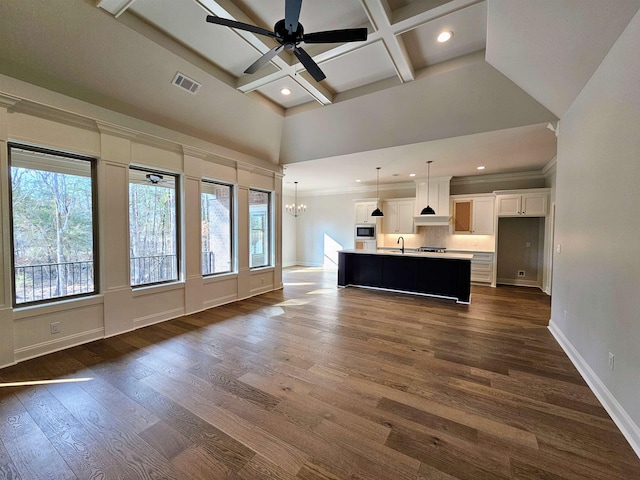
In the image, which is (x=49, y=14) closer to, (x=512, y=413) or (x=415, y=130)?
(x=415, y=130)

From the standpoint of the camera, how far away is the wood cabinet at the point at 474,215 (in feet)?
22.3

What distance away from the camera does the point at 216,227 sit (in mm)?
5008

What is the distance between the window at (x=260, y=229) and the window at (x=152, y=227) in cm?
177

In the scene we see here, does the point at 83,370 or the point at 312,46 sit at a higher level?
the point at 312,46

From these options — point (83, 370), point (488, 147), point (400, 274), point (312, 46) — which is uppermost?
point (312, 46)

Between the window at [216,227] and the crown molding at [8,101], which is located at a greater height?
the crown molding at [8,101]

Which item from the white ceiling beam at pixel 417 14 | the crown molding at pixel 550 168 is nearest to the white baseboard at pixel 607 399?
the white ceiling beam at pixel 417 14

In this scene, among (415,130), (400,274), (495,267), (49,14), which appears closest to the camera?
(49,14)

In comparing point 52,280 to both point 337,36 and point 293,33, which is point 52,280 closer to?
point 293,33

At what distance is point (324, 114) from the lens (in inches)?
180

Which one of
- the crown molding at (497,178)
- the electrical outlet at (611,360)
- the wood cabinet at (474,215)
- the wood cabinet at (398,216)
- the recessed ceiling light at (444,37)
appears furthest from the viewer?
the wood cabinet at (398,216)

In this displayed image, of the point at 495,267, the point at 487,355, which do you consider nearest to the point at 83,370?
the point at 487,355

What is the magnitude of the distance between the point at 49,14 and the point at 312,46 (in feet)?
8.43

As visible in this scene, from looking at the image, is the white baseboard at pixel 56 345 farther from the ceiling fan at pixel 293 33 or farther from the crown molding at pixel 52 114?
the ceiling fan at pixel 293 33
